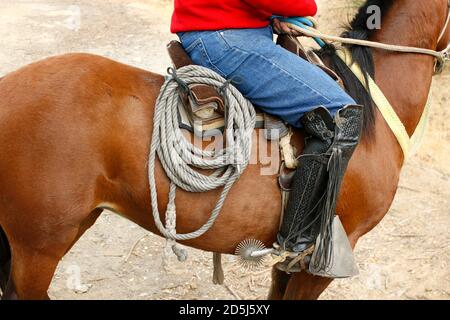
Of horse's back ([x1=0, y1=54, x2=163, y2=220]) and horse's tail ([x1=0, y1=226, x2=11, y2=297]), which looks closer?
horse's back ([x1=0, y1=54, x2=163, y2=220])

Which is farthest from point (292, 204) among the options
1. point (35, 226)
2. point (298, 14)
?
point (35, 226)

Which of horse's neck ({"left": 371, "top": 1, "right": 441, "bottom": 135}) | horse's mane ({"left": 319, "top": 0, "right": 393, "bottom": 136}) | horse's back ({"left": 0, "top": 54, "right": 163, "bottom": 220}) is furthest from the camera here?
horse's neck ({"left": 371, "top": 1, "right": 441, "bottom": 135})

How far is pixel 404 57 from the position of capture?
11.1ft

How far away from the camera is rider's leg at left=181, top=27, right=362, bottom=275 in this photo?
2.96 metres

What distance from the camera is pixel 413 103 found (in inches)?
134

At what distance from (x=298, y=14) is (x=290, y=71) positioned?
12.8 inches

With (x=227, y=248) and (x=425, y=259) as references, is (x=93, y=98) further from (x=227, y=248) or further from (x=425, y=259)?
(x=425, y=259)

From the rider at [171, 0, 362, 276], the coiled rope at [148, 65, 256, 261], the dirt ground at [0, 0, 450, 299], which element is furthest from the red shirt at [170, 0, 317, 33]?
the dirt ground at [0, 0, 450, 299]

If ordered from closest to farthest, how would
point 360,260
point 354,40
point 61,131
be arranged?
point 61,131
point 354,40
point 360,260

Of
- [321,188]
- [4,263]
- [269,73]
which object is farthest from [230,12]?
[4,263]

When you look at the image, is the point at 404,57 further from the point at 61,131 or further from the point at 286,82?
the point at 61,131

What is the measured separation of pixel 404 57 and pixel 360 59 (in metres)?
0.28

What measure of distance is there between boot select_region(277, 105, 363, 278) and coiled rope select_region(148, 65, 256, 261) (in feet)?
1.02

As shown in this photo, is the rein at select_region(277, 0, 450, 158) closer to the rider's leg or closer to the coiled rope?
the rider's leg
